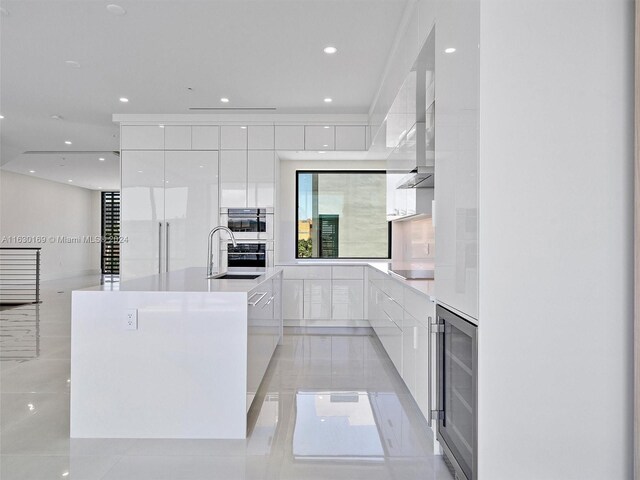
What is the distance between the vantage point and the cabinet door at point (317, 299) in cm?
530

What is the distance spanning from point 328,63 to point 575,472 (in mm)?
3555

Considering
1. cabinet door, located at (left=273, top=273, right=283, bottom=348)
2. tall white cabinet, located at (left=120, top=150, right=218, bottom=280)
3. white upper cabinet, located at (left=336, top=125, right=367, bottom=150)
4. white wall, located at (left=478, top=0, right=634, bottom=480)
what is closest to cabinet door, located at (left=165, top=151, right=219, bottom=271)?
tall white cabinet, located at (left=120, top=150, right=218, bottom=280)

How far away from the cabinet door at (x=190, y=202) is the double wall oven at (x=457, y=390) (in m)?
3.87

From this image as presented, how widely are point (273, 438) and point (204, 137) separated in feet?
13.4

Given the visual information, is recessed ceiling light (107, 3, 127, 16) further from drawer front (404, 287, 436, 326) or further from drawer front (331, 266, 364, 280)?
drawer front (331, 266, 364, 280)

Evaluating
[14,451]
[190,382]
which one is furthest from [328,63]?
[14,451]

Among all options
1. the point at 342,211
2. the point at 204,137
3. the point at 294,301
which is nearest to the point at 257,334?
the point at 294,301

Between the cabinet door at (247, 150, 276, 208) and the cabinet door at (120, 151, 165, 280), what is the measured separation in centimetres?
116

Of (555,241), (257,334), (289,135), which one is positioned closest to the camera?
(555,241)

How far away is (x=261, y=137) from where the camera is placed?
5.37 meters

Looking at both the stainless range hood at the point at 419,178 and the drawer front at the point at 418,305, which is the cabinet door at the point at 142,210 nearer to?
the stainless range hood at the point at 419,178

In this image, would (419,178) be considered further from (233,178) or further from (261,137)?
(233,178)

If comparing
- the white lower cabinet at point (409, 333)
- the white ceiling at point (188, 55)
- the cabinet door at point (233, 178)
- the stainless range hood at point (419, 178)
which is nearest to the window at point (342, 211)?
the cabinet door at point (233, 178)

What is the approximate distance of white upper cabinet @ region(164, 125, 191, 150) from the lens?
538 centimetres
